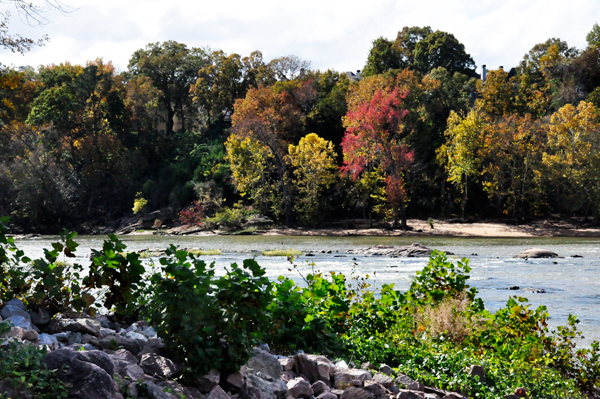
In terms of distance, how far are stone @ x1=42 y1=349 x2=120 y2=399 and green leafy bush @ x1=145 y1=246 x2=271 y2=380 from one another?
24.0 inches

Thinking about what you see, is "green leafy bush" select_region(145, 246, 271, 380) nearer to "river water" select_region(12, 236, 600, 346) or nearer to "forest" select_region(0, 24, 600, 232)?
"river water" select_region(12, 236, 600, 346)

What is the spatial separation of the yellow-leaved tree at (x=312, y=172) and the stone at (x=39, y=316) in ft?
129

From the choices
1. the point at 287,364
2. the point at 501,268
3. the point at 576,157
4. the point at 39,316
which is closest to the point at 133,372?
the point at 39,316

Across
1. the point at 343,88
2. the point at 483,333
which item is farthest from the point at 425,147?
the point at 483,333

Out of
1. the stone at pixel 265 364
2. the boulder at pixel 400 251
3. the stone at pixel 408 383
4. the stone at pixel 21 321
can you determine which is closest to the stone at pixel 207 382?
the stone at pixel 265 364

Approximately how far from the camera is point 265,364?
15.3 feet

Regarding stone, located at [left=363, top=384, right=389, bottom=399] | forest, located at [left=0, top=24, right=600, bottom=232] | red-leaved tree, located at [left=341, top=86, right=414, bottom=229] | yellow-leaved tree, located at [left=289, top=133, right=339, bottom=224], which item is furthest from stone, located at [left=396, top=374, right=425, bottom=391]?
yellow-leaved tree, located at [left=289, top=133, right=339, bottom=224]

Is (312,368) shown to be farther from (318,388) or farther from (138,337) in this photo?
(138,337)

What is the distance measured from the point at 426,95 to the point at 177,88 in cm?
3001

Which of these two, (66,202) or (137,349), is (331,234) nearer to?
(66,202)

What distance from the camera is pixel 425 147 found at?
4750cm

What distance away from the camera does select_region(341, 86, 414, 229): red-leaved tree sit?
40.8m

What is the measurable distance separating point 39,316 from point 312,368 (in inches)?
86.4

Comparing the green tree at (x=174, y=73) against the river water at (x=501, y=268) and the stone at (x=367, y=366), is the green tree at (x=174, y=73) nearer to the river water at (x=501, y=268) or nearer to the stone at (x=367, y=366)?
the river water at (x=501, y=268)
